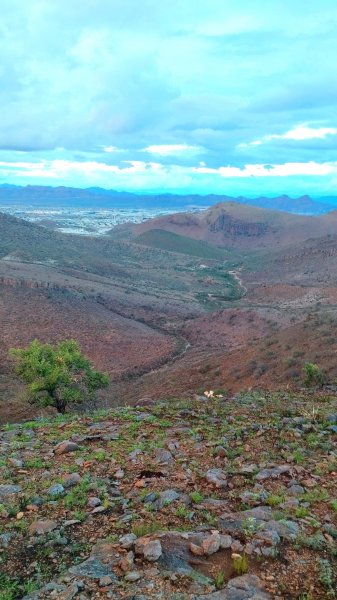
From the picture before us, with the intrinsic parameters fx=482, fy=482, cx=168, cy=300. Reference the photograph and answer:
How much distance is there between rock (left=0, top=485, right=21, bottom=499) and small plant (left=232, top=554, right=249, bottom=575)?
153 inches

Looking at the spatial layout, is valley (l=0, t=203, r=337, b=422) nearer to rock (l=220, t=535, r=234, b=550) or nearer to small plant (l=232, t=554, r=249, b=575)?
rock (l=220, t=535, r=234, b=550)

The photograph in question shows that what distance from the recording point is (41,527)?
22.2ft

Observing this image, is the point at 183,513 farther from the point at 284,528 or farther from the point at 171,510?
the point at 284,528

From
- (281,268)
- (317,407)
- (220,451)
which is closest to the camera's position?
(220,451)

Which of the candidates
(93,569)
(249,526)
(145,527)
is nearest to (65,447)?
(145,527)

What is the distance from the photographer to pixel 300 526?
677 centimetres

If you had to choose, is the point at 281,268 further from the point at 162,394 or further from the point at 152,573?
the point at 152,573

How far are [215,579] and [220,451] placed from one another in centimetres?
421

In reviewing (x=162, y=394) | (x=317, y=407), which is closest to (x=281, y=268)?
(x=162, y=394)

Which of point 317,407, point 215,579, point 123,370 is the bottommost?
point 123,370

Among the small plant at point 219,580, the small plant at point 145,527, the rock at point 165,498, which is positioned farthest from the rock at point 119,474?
the small plant at point 219,580

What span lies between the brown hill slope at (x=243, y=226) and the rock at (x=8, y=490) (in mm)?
140339

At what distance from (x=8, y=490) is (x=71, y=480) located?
1028mm

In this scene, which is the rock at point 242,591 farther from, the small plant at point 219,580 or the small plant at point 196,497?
the small plant at point 196,497
